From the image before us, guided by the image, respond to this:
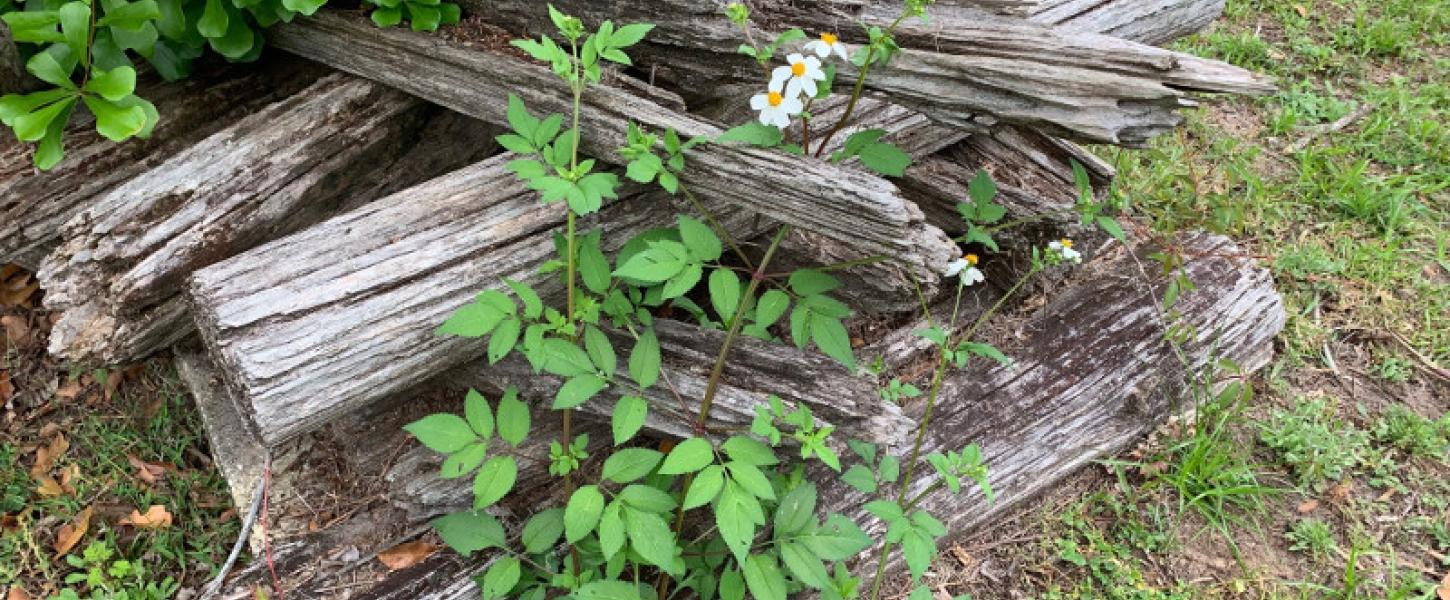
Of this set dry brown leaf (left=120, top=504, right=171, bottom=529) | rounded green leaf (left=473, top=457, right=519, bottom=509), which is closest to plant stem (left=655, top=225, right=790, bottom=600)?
rounded green leaf (left=473, top=457, right=519, bottom=509)

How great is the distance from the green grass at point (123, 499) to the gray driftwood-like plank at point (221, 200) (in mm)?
450

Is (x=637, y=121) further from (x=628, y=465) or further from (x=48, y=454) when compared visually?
(x=48, y=454)

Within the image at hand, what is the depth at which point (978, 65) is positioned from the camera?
86.7 inches

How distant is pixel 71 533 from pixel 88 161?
3.24 feet

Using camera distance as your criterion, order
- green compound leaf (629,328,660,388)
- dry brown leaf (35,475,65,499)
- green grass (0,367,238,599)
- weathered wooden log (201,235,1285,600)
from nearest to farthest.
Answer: green compound leaf (629,328,660,388), weathered wooden log (201,235,1285,600), green grass (0,367,238,599), dry brown leaf (35,475,65,499)

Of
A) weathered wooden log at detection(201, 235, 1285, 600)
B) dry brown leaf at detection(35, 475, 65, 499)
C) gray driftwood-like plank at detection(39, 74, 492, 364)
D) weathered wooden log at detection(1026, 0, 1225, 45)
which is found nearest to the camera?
gray driftwood-like plank at detection(39, 74, 492, 364)

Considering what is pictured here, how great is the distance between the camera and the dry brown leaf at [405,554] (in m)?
2.44

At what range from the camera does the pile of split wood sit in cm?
217

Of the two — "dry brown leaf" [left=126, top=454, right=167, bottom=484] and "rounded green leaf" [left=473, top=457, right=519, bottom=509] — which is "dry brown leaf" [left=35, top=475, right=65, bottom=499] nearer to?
"dry brown leaf" [left=126, top=454, right=167, bottom=484]

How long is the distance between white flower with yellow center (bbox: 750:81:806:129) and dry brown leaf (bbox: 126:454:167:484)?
2012 millimetres

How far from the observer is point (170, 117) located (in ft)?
9.36

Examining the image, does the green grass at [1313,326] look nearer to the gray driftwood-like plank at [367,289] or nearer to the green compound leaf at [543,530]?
the green compound leaf at [543,530]

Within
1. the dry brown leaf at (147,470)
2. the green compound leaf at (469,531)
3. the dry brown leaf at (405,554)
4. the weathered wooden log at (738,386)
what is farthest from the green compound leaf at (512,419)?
the dry brown leaf at (147,470)

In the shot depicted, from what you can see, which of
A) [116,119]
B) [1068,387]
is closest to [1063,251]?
[1068,387]
